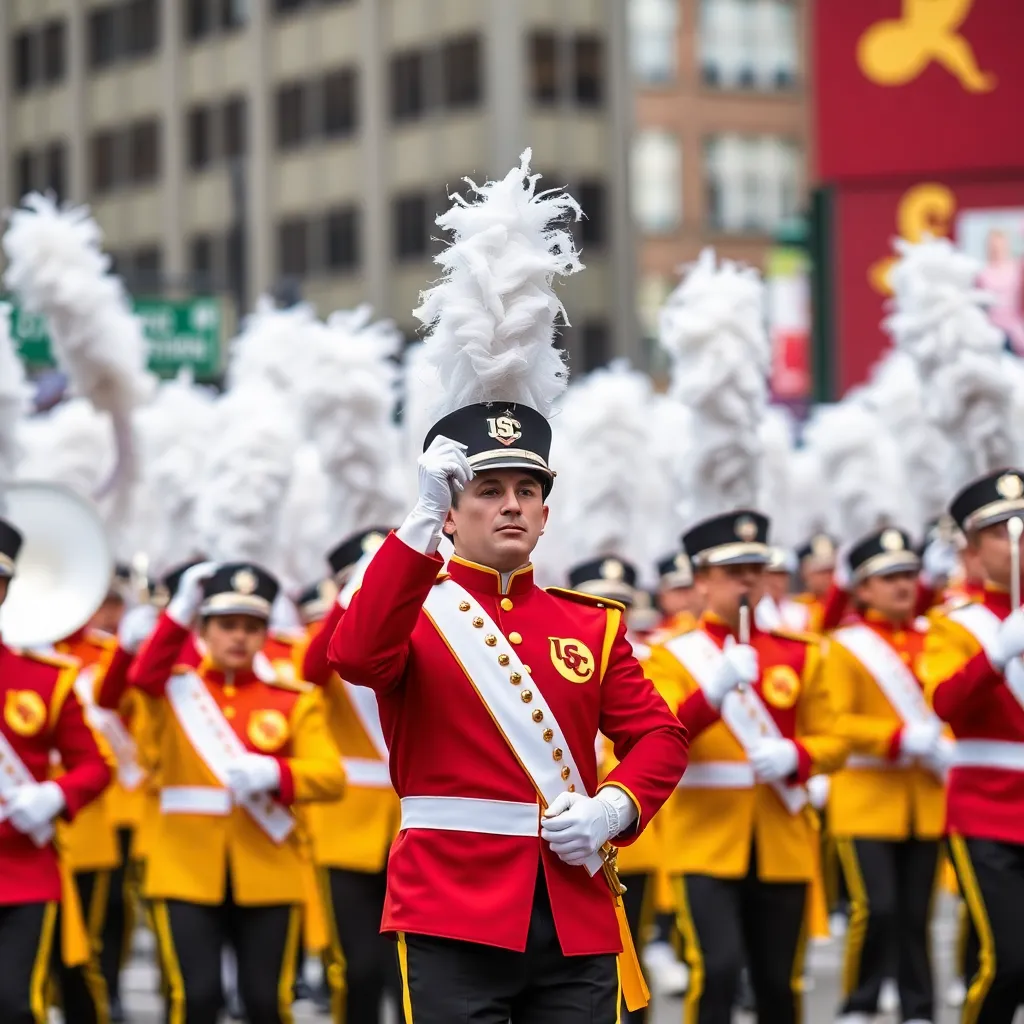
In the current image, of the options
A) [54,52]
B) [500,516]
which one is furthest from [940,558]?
[54,52]

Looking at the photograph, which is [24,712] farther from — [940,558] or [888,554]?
[940,558]

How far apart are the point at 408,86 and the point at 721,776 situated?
127 ft

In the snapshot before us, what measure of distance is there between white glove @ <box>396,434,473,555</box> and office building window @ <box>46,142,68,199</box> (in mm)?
51046

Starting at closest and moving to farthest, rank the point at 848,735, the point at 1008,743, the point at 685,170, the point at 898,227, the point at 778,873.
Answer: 1. the point at 1008,743
2. the point at 778,873
3. the point at 848,735
4. the point at 898,227
5. the point at 685,170

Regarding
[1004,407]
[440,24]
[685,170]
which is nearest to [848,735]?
[1004,407]

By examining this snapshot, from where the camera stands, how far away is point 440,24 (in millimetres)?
45750

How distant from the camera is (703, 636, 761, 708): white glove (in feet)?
27.2

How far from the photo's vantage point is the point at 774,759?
860cm

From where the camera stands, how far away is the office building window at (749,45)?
185ft

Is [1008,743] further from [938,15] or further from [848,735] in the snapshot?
[938,15]

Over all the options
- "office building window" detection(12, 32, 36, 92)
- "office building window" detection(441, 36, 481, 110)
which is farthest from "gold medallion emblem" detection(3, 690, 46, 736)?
"office building window" detection(12, 32, 36, 92)

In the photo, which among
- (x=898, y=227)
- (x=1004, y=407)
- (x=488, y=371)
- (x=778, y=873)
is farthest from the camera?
(x=898, y=227)

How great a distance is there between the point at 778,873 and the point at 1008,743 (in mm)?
1127

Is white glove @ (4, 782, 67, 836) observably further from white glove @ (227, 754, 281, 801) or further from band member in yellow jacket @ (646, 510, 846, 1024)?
band member in yellow jacket @ (646, 510, 846, 1024)
